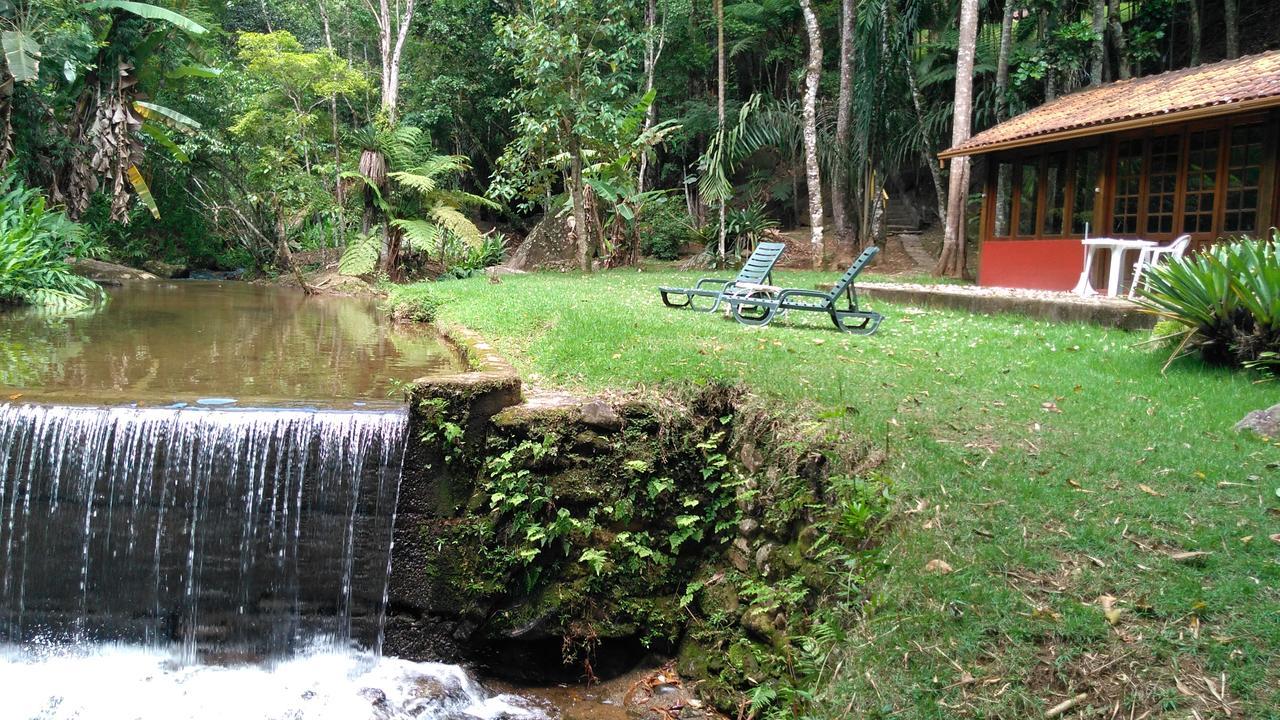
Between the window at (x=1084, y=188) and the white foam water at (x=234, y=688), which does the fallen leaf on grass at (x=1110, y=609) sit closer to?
the white foam water at (x=234, y=688)

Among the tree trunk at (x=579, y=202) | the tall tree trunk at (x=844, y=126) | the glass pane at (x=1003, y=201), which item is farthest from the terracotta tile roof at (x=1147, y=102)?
the tree trunk at (x=579, y=202)

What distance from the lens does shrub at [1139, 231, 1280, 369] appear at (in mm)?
6598

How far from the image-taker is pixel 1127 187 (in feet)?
44.5

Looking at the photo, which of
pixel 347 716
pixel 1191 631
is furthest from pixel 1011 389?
pixel 347 716

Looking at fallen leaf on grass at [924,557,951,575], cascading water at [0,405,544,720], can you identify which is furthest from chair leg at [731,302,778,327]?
fallen leaf on grass at [924,557,951,575]

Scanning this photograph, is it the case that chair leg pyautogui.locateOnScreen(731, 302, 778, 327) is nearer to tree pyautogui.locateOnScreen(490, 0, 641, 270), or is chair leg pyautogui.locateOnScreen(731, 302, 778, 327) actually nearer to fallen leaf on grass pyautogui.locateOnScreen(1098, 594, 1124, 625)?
fallen leaf on grass pyautogui.locateOnScreen(1098, 594, 1124, 625)

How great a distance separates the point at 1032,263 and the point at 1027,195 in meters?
1.23

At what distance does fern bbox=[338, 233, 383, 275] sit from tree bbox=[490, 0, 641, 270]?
2.92 metres

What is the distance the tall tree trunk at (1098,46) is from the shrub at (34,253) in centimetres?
1843

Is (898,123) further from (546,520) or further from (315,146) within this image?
(546,520)

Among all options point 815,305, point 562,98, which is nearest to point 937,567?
point 815,305

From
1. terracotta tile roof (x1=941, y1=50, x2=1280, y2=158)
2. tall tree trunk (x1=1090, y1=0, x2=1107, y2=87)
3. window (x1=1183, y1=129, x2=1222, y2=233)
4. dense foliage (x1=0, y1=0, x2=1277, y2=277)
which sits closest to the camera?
terracotta tile roof (x1=941, y1=50, x2=1280, y2=158)

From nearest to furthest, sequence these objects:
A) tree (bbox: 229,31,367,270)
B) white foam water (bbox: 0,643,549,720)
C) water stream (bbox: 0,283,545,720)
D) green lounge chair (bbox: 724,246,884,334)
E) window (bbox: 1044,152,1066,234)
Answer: white foam water (bbox: 0,643,549,720), water stream (bbox: 0,283,545,720), green lounge chair (bbox: 724,246,884,334), window (bbox: 1044,152,1066,234), tree (bbox: 229,31,367,270)

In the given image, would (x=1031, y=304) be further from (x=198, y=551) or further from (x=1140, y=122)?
(x=198, y=551)
